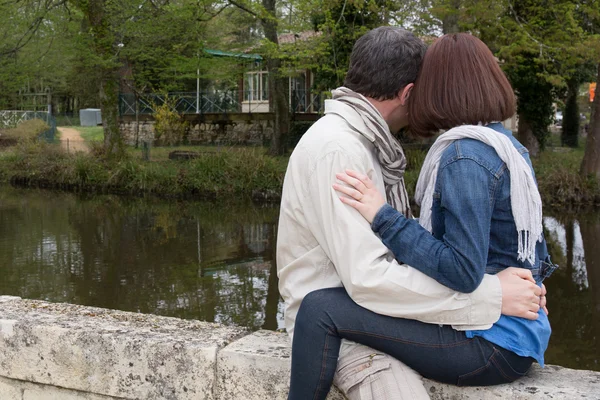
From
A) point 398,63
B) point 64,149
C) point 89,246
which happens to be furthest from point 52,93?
point 398,63

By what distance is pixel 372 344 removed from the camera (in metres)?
1.69

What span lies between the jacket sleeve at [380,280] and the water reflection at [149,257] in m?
5.68

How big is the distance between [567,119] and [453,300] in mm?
27379

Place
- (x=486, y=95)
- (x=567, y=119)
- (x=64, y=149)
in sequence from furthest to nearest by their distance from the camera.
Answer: (x=567, y=119), (x=64, y=149), (x=486, y=95)

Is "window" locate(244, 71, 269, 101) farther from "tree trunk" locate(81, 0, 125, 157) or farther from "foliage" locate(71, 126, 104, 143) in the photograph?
"tree trunk" locate(81, 0, 125, 157)

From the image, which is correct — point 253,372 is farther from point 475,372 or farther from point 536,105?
point 536,105

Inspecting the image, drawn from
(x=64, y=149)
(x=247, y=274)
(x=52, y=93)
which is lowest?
(x=247, y=274)

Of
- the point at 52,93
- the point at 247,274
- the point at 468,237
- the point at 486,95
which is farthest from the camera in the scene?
the point at 52,93

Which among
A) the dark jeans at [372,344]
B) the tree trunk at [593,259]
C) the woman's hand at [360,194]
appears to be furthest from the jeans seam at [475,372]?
the tree trunk at [593,259]

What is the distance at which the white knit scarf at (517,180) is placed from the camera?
5.40 ft

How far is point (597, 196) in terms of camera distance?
14.2 m

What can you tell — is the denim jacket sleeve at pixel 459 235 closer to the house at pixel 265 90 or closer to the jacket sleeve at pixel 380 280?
the jacket sleeve at pixel 380 280

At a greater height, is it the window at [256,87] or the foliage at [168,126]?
the window at [256,87]

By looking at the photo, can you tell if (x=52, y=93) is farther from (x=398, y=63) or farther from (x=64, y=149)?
(x=398, y=63)
